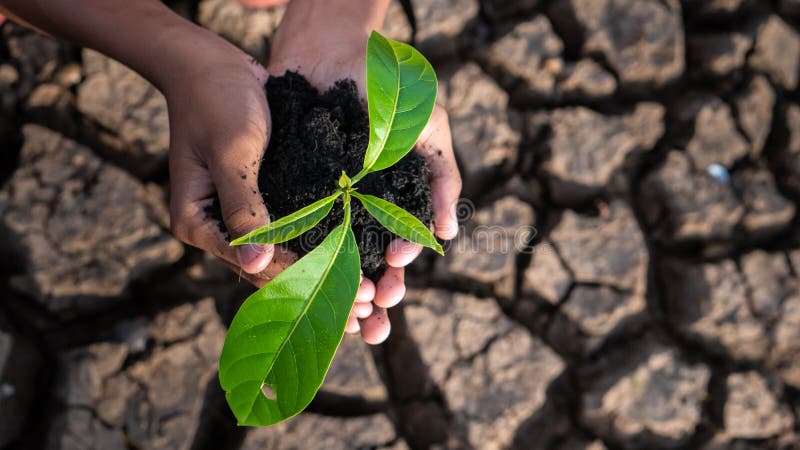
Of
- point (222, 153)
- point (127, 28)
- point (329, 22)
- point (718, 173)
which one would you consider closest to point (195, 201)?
point (222, 153)

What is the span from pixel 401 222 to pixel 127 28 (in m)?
1.04

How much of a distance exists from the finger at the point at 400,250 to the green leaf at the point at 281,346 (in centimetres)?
32

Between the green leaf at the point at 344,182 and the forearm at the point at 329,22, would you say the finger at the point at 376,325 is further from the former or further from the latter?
the forearm at the point at 329,22

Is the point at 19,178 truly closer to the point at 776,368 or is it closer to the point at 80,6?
the point at 80,6

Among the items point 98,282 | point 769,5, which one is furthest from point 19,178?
point 769,5

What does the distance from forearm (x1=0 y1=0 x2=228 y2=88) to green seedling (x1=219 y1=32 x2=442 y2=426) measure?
2.28 feet

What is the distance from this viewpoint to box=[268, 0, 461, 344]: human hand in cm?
160

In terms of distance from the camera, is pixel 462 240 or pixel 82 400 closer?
pixel 82 400

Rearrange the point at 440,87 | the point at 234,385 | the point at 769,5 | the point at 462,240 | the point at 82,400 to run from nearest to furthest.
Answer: the point at 234,385, the point at 82,400, the point at 462,240, the point at 440,87, the point at 769,5

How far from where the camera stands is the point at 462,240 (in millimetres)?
2229

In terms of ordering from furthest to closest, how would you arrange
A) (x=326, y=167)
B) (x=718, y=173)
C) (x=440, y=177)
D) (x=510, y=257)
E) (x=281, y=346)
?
(x=718, y=173), (x=510, y=257), (x=440, y=177), (x=326, y=167), (x=281, y=346)

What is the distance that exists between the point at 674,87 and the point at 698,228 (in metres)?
0.57

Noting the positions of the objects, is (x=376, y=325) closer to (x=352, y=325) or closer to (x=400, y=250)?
(x=352, y=325)

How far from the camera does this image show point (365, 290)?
1524 mm
